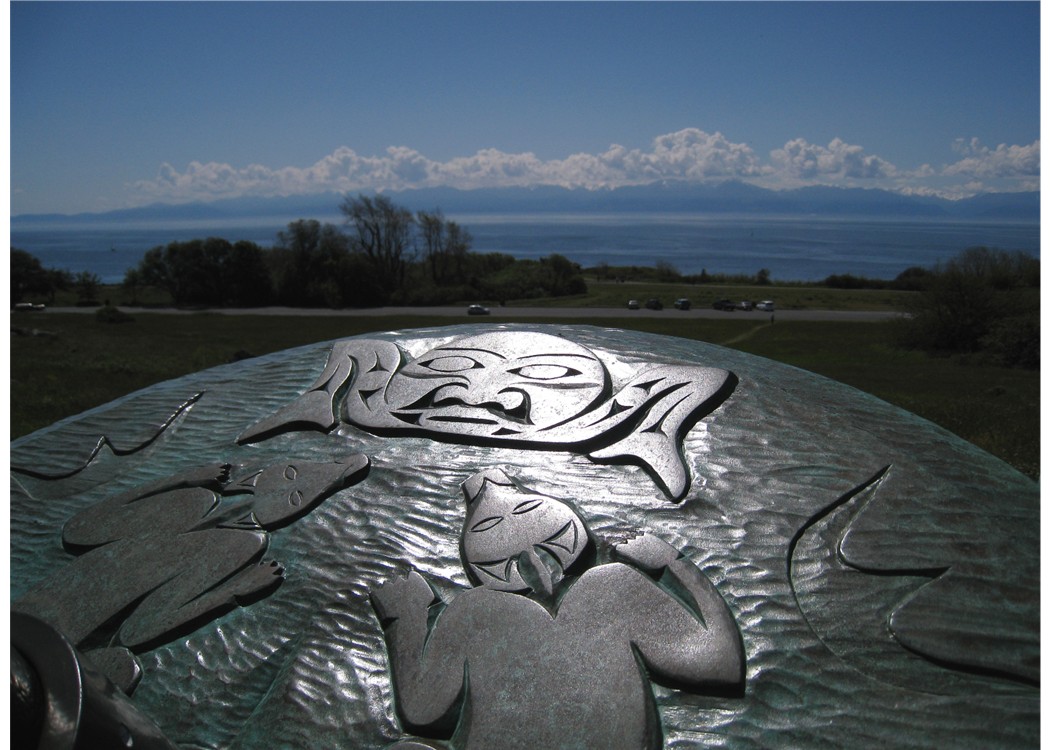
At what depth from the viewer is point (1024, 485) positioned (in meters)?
2.37

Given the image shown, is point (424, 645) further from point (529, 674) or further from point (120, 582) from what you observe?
point (120, 582)

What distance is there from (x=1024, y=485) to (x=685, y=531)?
108 cm

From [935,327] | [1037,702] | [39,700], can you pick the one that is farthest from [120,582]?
[935,327]

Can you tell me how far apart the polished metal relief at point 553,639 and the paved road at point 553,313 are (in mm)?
17282

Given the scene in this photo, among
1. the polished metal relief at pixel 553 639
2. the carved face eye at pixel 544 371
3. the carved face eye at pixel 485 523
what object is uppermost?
the carved face eye at pixel 544 371

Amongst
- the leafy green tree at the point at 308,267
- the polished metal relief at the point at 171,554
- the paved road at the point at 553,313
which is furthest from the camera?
the leafy green tree at the point at 308,267

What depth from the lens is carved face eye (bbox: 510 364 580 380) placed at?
276 centimetres

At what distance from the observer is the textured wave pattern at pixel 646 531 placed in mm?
1642

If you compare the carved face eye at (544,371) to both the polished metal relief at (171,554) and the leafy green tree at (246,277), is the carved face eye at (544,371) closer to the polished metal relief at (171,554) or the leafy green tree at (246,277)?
the polished metal relief at (171,554)

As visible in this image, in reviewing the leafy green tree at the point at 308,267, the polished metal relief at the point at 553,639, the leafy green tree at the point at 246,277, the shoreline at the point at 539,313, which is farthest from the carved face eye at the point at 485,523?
the leafy green tree at the point at 246,277

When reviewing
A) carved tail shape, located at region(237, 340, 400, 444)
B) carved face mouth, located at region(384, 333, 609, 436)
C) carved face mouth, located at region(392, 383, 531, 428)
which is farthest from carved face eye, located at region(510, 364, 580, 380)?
carved tail shape, located at region(237, 340, 400, 444)

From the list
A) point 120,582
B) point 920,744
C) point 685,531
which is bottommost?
point 920,744

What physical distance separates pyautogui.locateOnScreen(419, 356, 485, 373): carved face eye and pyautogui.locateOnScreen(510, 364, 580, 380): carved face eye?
0.16 m

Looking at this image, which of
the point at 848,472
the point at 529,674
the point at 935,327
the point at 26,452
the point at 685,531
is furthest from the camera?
the point at 935,327
